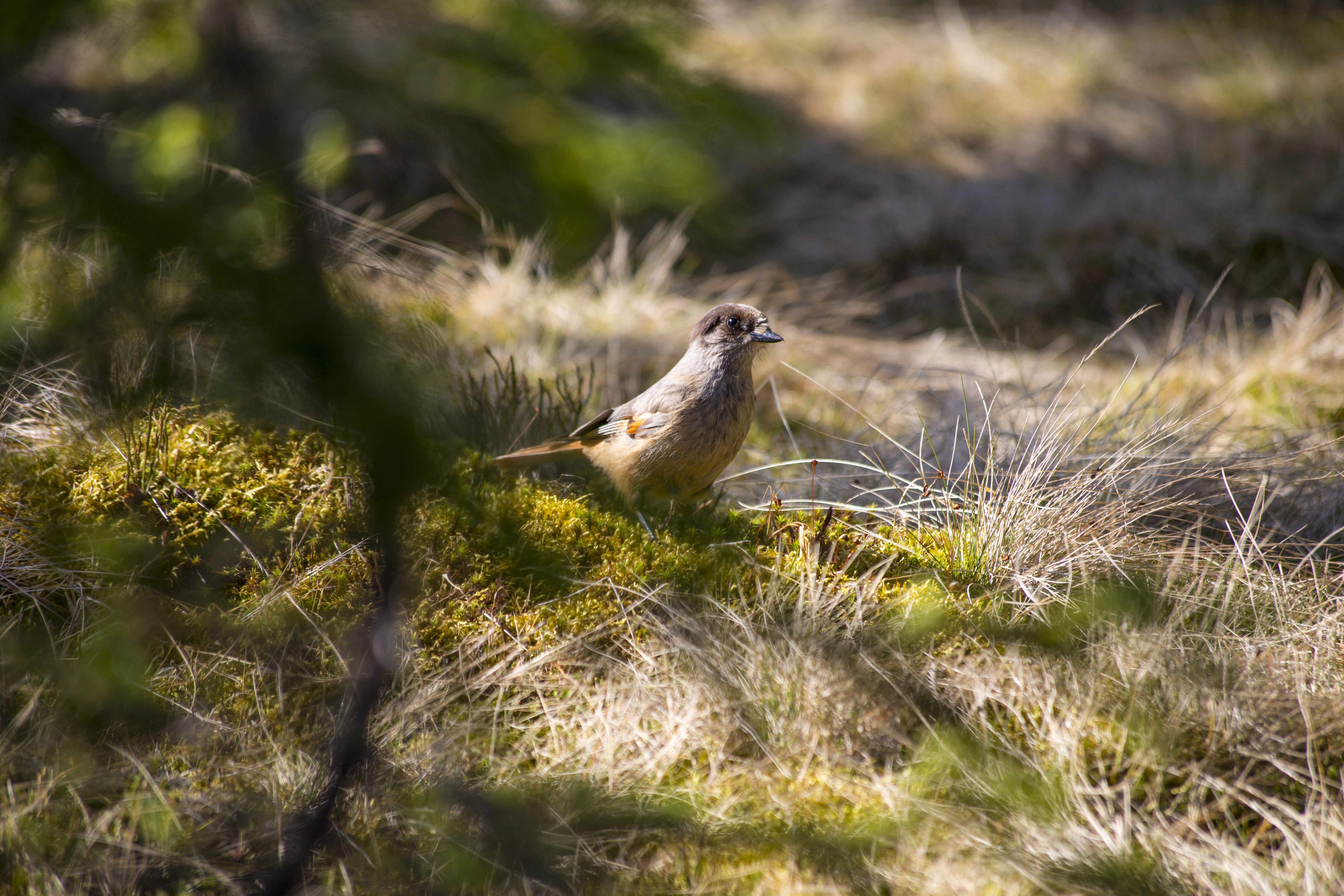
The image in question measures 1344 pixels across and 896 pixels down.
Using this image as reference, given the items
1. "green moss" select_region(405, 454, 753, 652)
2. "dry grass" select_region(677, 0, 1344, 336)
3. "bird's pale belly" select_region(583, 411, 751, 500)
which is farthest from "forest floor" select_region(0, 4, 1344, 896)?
"dry grass" select_region(677, 0, 1344, 336)

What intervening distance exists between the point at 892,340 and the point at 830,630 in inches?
141

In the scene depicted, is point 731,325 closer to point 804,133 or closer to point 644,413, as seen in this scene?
point 644,413

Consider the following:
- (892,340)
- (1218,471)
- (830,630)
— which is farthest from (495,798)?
(892,340)

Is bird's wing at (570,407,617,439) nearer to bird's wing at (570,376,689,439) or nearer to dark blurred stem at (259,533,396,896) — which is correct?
bird's wing at (570,376,689,439)

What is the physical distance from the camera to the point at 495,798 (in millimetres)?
2328

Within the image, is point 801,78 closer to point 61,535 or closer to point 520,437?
point 520,437

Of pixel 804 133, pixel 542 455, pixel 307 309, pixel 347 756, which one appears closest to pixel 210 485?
pixel 542 455

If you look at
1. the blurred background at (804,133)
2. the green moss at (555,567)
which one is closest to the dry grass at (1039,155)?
the blurred background at (804,133)

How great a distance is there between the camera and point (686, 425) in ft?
10.6

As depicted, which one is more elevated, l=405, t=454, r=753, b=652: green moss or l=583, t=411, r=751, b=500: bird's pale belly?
l=583, t=411, r=751, b=500: bird's pale belly

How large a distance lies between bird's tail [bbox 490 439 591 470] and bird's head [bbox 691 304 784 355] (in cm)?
72

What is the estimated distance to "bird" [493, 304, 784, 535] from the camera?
3256mm

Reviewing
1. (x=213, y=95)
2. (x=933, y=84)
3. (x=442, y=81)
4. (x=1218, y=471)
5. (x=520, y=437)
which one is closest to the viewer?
(x=213, y=95)

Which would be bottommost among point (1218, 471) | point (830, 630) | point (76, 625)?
point (76, 625)
